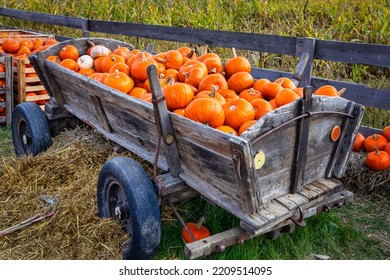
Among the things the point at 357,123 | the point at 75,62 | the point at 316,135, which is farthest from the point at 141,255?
the point at 75,62

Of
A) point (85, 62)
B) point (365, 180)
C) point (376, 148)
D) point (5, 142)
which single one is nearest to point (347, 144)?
point (376, 148)

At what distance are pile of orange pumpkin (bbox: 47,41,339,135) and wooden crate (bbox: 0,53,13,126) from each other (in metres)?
2.26

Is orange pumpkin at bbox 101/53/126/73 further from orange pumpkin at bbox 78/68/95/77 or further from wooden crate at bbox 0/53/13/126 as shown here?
wooden crate at bbox 0/53/13/126

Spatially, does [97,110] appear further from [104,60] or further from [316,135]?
[316,135]

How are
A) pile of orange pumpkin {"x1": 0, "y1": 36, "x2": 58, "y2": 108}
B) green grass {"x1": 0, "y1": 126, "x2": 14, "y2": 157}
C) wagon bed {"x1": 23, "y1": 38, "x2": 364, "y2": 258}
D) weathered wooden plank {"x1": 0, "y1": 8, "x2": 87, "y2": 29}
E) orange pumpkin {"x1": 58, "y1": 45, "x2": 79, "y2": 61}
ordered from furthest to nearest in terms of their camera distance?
weathered wooden plank {"x1": 0, "y1": 8, "x2": 87, "y2": 29}, pile of orange pumpkin {"x1": 0, "y1": 36, "x2": 58, "y2": 108}, green grass {"x1": 0, "y1": 126, "x2": 14, "y2": 157}, orange pumpkin {"x1": 58, "y1": 45, "x2": 79, "y2": 61}, wagon bed {"x1": 23, "y1": 38, "x2": 364, "y2": 258}

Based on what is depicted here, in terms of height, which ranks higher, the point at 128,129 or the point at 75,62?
the point at 75,62

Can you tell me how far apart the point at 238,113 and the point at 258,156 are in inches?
17.6

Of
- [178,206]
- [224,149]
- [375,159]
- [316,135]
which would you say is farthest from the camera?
[375,159]

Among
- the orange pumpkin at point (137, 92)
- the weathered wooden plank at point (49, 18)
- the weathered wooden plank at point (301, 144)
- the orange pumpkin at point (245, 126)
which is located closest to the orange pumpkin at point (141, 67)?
the orange pumpkin at point (137, 92)

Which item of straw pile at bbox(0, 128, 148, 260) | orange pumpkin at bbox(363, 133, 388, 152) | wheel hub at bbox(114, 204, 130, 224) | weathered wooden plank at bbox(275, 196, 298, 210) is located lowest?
straw pile at bbox(0, 128, 148, 260)

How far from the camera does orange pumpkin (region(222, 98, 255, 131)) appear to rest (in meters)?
2.81

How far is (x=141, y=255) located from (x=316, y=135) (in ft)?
4.38

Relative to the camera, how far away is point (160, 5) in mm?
→ 10766

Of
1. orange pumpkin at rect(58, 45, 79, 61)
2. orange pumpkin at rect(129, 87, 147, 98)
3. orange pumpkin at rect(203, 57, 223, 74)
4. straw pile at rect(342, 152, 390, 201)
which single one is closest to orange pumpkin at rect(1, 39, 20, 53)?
orange pumpkin at rect(58, 45, 79, 61)
